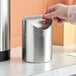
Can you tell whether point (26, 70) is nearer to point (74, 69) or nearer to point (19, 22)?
point (74, 69)

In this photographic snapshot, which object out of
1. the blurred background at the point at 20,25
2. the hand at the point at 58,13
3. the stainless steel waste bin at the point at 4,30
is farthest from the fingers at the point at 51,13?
the blurred background at the point at 20,25

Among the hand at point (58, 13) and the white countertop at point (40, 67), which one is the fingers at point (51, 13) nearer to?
the hand at point (58, 13)

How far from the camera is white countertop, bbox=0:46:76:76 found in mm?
657

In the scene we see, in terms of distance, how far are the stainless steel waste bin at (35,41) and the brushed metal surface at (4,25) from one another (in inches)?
2.4

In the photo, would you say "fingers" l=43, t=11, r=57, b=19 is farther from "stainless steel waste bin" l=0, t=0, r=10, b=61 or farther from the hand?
"stainless steel waste bin" l=0, t=0, r=10, b=61

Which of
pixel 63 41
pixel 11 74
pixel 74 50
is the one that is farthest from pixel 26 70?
pixel 63 41

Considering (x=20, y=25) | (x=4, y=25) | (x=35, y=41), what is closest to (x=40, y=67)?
(x=35, y=41)

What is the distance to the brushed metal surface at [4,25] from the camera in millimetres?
784

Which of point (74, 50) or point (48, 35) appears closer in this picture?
point (48, 35)

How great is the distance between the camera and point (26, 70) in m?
0.68

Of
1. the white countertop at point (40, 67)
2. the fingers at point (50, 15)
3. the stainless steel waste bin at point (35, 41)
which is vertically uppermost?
the fingers at point (50, 15)

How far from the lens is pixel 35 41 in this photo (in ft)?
2.52

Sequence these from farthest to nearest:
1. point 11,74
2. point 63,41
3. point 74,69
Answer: point 63,41 → point 74,69 → point 11,74

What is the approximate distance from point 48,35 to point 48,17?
0.23ft
